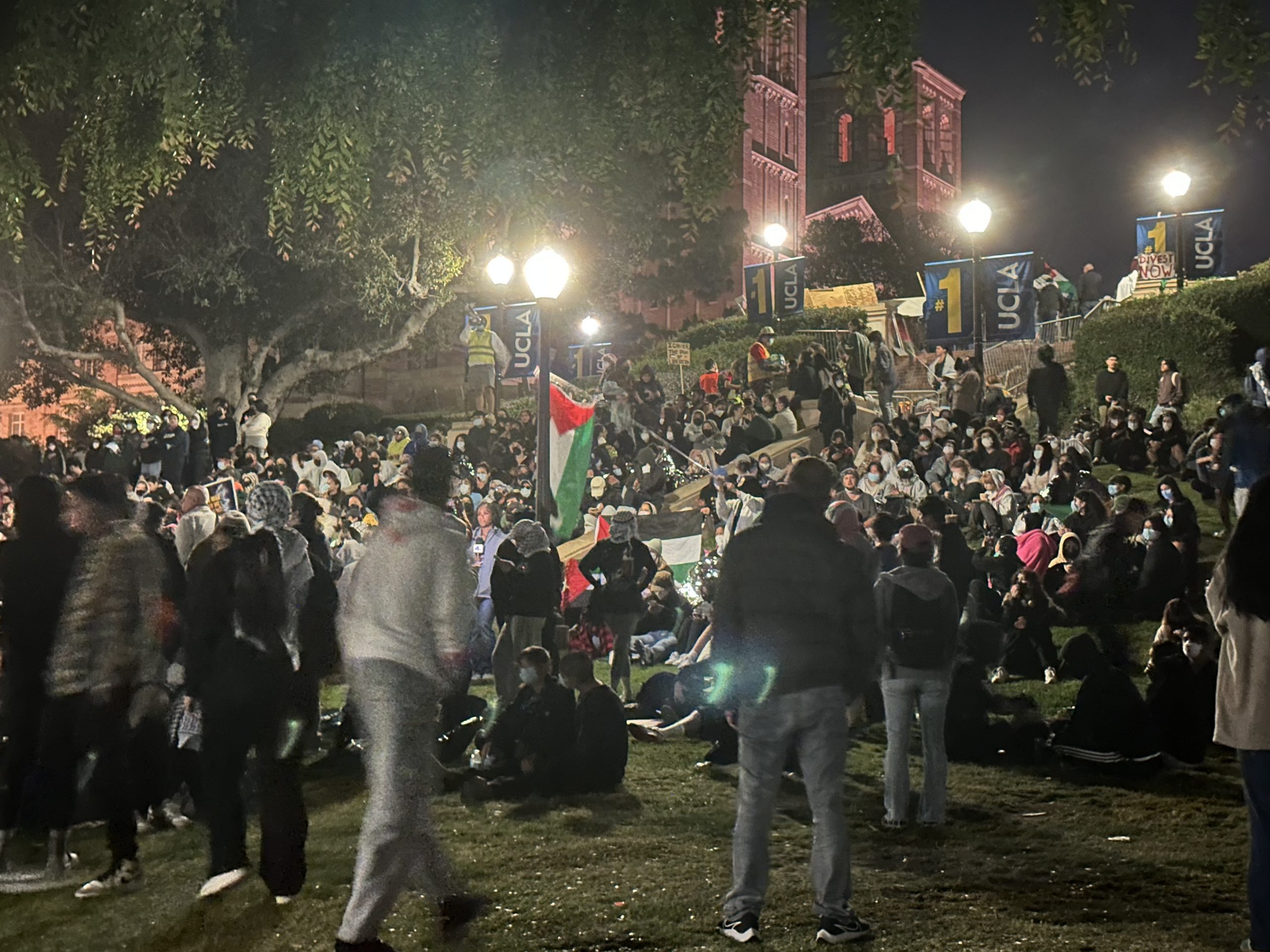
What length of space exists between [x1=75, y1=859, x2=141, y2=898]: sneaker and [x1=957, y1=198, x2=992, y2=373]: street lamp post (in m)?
16.4

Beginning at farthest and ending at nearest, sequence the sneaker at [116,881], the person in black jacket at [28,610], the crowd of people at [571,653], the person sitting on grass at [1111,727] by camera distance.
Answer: the person sitting on grass at [1111,727] < the person in black jacket at [28,610] < the sneaker at [116,881] < the crowd of people at [571,653]

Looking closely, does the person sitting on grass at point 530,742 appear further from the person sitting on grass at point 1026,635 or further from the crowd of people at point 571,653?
the person sitting on grass at point 1026,635

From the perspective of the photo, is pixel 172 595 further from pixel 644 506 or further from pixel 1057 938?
pixel 644 506

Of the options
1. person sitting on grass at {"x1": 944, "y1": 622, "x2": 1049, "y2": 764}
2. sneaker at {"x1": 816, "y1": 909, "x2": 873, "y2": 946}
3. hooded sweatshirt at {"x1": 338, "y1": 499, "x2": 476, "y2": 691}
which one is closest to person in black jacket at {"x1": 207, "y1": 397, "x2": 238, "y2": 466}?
person sitting on grass at {"x1": 944, "y1": 622, "x2": 1049, "y2": 764}

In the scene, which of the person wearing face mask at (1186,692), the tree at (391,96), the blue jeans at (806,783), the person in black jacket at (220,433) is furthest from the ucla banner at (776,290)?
the blue jeans at (806,783)

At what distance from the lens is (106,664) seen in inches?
235

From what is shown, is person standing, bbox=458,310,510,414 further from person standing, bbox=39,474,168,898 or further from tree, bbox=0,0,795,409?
person standing, bbox=39,474,168,898

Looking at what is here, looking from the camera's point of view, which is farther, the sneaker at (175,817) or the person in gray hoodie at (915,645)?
the sneaker at (175,817)

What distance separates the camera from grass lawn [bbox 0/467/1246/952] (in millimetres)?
5500

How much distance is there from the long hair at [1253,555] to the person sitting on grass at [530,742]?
4424 millimetres

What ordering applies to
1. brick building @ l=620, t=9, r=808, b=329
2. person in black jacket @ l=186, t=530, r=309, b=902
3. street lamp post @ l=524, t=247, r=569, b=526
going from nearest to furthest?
person in black jacket @ l=186, t=530, r=309, b=902 → street lamp post @ l=524, t=247, r=569, b=526 → brick building @ l=620, t=9, r=808, b=329

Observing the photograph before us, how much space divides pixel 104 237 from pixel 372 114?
77.4 inches

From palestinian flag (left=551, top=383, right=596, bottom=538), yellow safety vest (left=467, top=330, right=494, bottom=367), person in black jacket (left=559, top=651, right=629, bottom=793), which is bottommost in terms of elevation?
person in black jacket (left=559, top=651, right=629, bottom=793)

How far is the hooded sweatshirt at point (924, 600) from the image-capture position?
282 inches
